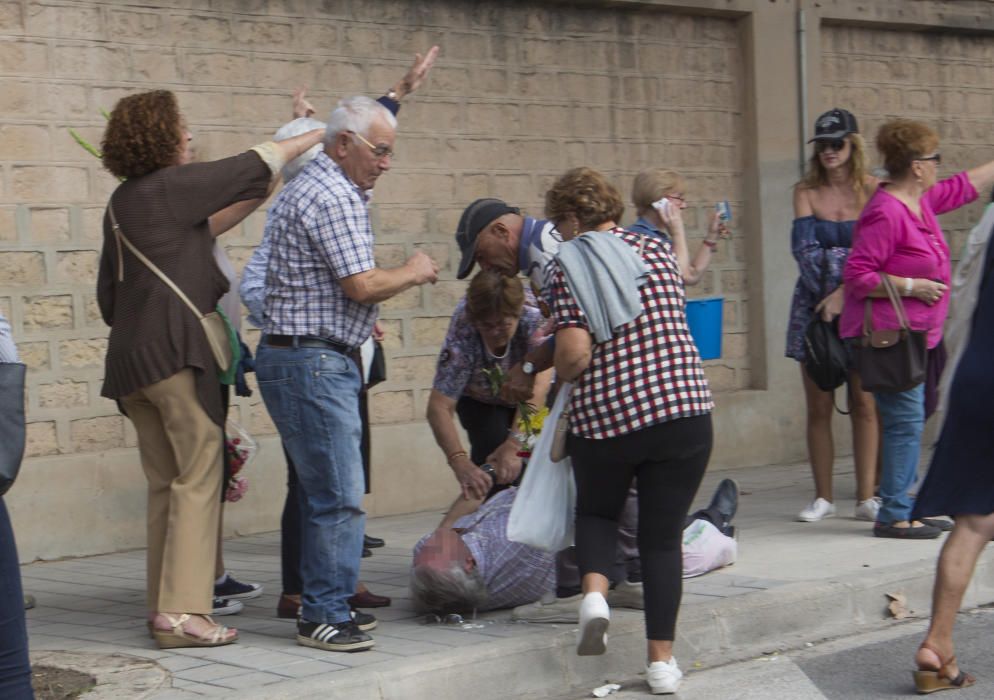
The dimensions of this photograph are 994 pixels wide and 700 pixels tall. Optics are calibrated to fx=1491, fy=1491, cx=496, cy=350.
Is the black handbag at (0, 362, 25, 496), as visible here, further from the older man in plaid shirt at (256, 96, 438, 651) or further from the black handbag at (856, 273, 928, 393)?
the black handbag at (856, 273, 928, 393)

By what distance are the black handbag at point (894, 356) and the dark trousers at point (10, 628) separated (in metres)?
4.46

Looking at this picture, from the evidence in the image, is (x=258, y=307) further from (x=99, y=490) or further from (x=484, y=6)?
A: (x=484, y=6)

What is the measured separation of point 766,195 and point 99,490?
5.28 metres

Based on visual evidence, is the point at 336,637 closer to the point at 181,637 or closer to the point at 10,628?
the point at 181,637

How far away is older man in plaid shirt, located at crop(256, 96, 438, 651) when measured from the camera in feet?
17.0


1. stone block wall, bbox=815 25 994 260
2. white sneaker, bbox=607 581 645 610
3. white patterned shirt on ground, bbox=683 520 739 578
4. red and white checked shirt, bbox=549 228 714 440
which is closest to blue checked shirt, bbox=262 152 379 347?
red and white checked shirt, bbox=549 228 714 440

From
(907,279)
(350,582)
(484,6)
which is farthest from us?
(484,6)

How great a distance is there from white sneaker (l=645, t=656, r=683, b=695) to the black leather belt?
1549 mm

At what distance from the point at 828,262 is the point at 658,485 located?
3132 mm

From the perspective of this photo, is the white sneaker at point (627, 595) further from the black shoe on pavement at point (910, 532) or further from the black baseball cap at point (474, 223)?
the black shoe on pavement at point (910, 532)

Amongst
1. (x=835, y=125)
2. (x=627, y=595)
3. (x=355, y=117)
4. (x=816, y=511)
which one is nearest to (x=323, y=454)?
(x=355, y=117)

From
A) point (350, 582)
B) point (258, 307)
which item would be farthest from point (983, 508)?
point (258, 307)

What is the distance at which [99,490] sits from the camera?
763 cm

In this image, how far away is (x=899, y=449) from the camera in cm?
725
